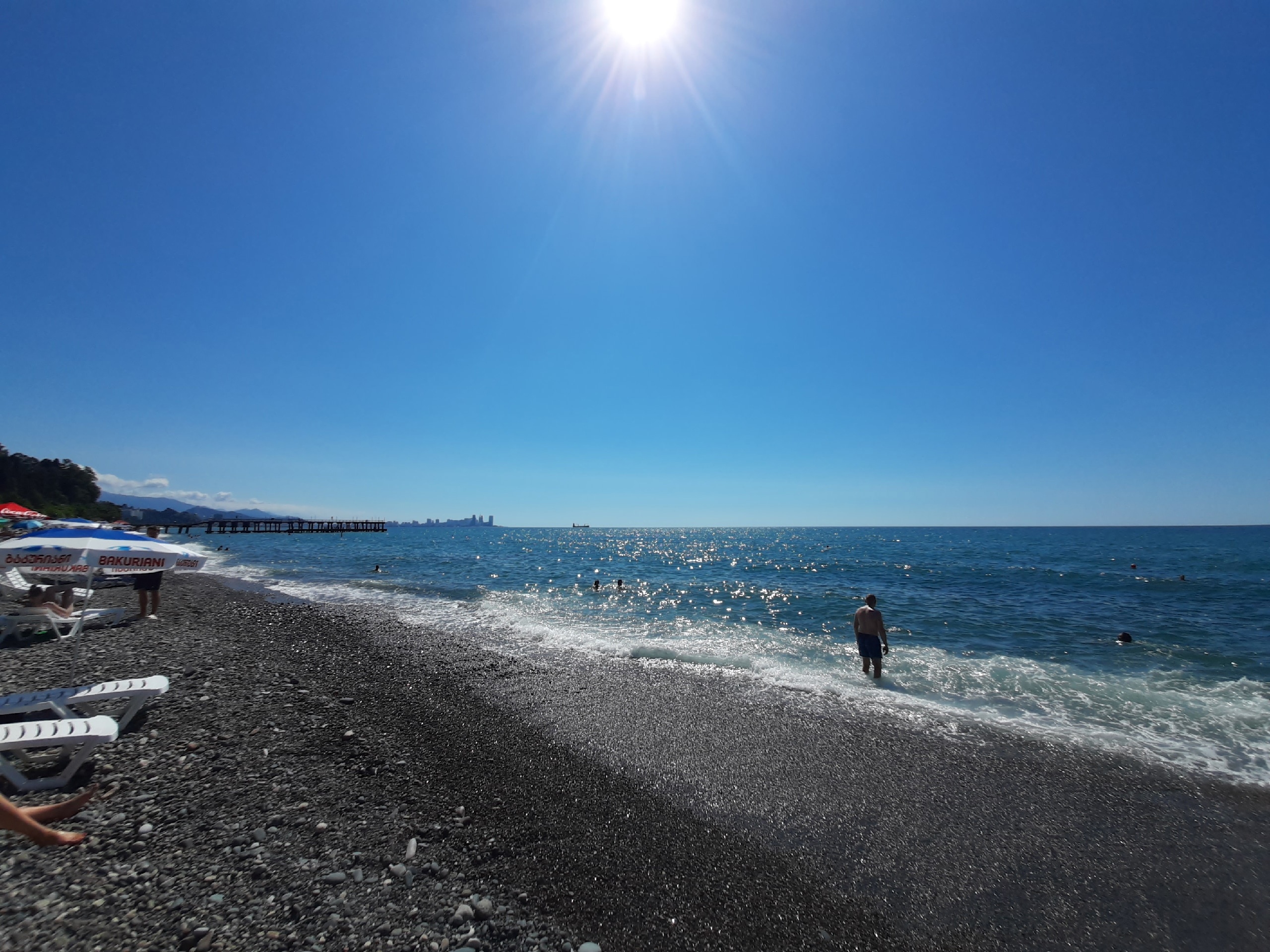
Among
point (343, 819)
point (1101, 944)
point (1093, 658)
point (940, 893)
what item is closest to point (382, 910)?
point (343, 819)

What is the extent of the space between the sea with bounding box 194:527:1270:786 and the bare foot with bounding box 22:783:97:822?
921cm

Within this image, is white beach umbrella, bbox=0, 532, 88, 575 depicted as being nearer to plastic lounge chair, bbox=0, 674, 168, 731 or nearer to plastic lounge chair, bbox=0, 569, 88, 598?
plastic lounge chair, bbox=0, 674, 168, 731

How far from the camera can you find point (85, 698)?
23.8 ft

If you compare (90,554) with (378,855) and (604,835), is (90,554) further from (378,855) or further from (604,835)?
(604,835)

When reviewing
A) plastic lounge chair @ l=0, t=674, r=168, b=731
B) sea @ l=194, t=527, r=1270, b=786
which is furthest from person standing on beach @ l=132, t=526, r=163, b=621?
plastic lounge chair @ l=0, t=674, r=168, b=731

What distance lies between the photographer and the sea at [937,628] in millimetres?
10633

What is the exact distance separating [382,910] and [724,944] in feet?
9.68

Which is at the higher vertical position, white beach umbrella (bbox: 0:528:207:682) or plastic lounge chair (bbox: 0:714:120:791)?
white beach umbrella (bbox: 0:528:207:682)

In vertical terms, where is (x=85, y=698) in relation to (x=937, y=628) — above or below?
above

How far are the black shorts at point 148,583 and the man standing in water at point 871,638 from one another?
67.2 ft

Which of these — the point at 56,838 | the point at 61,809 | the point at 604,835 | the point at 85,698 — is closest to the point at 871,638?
the point at 604,835

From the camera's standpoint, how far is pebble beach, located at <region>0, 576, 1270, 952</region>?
14.4 ft

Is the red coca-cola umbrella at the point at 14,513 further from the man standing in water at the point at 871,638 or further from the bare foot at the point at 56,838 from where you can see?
the man standing in water at the point at 871,638

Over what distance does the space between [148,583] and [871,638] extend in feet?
70.5
